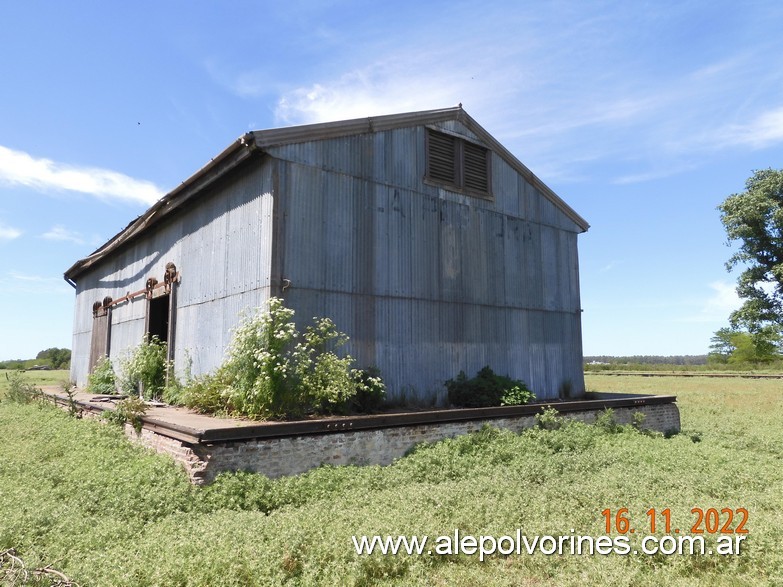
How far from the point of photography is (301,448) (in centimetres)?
766

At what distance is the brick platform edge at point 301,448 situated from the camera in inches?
271

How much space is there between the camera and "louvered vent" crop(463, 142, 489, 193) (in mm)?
13148

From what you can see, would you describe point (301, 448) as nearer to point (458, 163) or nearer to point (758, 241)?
point (458, 163)

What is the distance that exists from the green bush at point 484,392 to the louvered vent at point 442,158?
4541mm

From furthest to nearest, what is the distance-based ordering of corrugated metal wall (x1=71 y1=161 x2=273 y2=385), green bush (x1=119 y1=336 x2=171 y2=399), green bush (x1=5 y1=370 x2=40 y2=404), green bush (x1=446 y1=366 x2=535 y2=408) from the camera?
green bush (x1=5 y1=370 x2=40 y2=404) < green bush (x1=119 y1=336 x2=171 y2=399) < green bush (x1=446 y1=366 x2=535 y2=408) < corrugated metal wall (x1=71 y1=161 x2=273 y2=385)

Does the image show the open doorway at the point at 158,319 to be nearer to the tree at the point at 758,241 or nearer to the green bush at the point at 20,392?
the green bush at the point at 20,392

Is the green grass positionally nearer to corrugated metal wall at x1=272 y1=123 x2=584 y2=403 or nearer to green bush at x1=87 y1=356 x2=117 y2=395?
green bush at x1=87 y1=356 x2=117 y2=395

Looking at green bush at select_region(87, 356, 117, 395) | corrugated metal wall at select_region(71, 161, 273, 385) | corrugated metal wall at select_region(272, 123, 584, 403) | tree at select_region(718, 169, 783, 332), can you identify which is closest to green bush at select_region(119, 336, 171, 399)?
corrugated metal wall at select_region(71, 161, 273, 385)

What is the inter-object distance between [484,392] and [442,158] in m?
5.46

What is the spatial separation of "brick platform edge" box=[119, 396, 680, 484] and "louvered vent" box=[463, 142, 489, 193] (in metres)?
5.75

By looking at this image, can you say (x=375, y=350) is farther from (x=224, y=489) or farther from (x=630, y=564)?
(x=630, y=564)

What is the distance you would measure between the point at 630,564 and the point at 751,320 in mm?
33011

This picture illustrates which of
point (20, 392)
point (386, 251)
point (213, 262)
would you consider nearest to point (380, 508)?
point (386, 251)

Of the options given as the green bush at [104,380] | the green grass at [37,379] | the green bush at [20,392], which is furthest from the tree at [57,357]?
the green bush at [104,380]
